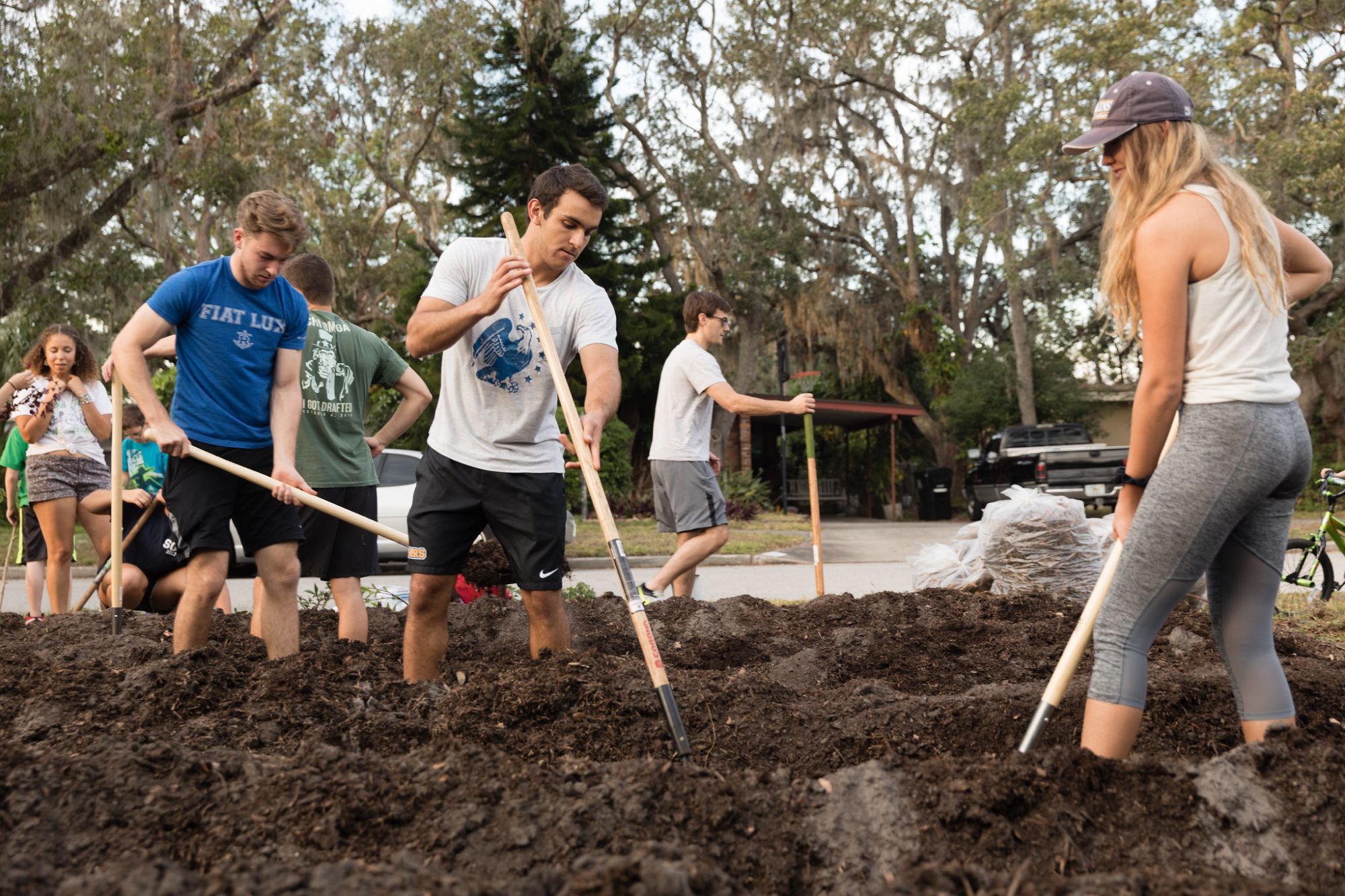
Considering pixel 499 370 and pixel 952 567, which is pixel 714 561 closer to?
pixel 952 567

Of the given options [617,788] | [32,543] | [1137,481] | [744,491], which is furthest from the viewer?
[744,491]

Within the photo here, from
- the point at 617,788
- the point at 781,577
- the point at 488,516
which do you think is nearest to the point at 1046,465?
the point at 781,577

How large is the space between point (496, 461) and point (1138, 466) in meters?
2.15

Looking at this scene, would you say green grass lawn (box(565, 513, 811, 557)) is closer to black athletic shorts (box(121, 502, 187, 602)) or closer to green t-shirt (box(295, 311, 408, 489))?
black athletic shorts (box(121, 502, 187, 602))

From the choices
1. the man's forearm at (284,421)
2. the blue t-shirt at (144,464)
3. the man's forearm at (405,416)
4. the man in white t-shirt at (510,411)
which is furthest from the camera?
the blue t-shirt at (144,464)

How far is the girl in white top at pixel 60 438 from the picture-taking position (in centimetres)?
684

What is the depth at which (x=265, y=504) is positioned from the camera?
180 inches

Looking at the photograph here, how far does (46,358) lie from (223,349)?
10.5 feet

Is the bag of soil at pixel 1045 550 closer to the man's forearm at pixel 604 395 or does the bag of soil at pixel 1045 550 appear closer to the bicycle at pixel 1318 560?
the bicycle at pixel 1318 560

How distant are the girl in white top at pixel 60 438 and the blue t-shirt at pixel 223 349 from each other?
2672 millimetres

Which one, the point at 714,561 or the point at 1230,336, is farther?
the point at 714,561

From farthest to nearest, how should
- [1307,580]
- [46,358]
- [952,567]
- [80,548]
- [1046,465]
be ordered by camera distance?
[1046,465] < [80,548] < [1307,580] < [952,567] < [46,358]

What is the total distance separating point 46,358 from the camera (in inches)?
273

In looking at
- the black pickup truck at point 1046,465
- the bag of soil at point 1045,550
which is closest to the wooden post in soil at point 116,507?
the bag of soil at point 1045,550
